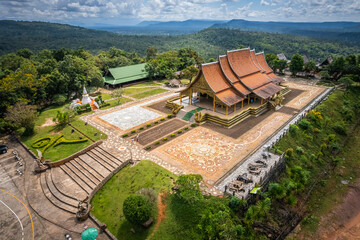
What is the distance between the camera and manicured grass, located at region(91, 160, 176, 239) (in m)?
14.3

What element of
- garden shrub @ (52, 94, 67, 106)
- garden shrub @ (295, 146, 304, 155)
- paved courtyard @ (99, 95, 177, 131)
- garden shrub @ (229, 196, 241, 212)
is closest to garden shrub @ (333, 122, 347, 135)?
garden shrub @ (295, 146, 304, 155)

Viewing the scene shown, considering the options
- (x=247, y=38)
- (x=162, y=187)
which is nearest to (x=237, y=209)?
(x=162, y=187)

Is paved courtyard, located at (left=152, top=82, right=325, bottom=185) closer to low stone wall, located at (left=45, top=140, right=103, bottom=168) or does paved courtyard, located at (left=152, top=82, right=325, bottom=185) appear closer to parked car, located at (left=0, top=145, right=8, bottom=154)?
low stone wall, located at (left=45, top=140, right=103, bottom=168)

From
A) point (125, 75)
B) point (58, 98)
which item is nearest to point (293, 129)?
point (58, 98)

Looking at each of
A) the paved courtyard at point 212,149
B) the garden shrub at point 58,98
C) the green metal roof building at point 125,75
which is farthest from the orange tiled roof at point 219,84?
the green metal roof building at point 125,75

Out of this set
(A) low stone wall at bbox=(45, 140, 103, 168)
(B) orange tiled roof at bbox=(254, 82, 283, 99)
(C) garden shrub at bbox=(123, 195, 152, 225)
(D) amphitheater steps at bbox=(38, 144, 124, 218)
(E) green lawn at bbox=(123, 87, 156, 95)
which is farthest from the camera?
(E) green lawn at bbox=(123, 87, 156, 95)

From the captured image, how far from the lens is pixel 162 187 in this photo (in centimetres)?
1741

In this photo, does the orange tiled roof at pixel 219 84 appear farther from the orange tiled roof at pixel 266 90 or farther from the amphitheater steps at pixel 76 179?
the amphitheater steps at pixel 76 179

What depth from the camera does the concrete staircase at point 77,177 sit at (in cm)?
1705

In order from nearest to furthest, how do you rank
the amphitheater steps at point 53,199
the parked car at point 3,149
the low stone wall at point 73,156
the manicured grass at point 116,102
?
the amphitheater steps at point 53,199 < the low stone wall at point 73,156 < the parked car at point 3,149 < the manicured grass at point 116,102

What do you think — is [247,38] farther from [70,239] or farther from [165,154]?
[70,239]

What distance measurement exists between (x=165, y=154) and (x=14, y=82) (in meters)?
25.0

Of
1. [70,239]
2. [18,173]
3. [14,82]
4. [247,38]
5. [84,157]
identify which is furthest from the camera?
[247,38]

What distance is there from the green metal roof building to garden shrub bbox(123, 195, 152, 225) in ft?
127
